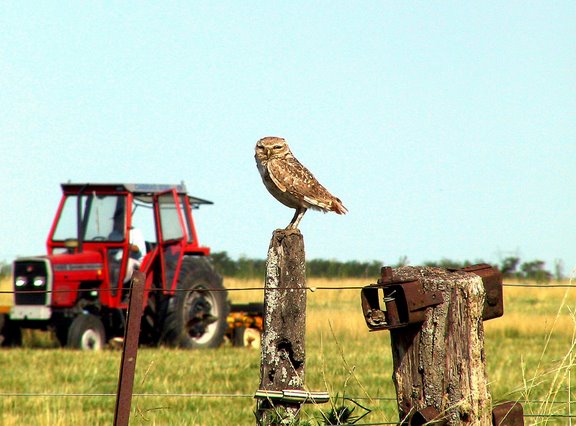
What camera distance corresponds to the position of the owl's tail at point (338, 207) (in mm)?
6550

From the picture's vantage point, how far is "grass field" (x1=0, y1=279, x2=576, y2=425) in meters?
6.91

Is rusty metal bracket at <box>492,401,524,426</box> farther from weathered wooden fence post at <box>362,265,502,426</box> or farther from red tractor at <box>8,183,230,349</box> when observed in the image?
red tractor at <box>8,183,230,349</box>

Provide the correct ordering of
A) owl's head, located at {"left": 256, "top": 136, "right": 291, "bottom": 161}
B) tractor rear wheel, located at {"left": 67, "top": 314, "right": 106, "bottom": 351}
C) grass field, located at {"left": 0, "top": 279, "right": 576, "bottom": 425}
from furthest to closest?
tractor rear wheel, located at {"left": 67, "top": 314, "right": 106, "bottom": 351} → grass field, located at {"left": 0, "top": 279, "right": 576, "bottom": 425} → owl's head, located at {"left": 256, "top": 136, "right": 291, "bottom": 161}

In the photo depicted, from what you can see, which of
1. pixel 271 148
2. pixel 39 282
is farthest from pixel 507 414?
pixel 39 282

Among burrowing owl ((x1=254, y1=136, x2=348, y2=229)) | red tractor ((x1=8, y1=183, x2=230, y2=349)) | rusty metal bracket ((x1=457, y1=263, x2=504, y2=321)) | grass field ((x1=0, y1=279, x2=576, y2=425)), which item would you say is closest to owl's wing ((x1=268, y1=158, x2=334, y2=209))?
burrowing owl ((x1=254, y1=136, x2=348, y2=229))

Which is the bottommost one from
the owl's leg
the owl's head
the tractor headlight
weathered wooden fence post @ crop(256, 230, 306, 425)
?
weathered wooden fence post @ crop(256, 230, 306, 425)

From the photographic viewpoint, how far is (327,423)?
12.9 ft

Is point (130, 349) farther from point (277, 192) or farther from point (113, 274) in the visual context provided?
point (113, 274)

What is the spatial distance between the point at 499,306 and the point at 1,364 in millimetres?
9035

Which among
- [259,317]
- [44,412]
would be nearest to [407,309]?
[44,412]

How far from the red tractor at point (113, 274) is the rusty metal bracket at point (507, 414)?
9867mm

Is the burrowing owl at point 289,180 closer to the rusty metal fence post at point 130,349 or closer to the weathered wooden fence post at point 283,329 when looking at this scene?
the weathered wooden fence post at point 283,329

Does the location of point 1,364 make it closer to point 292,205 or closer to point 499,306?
point 292,205

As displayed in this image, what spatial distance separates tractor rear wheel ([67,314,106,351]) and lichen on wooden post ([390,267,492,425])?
33.2ft
